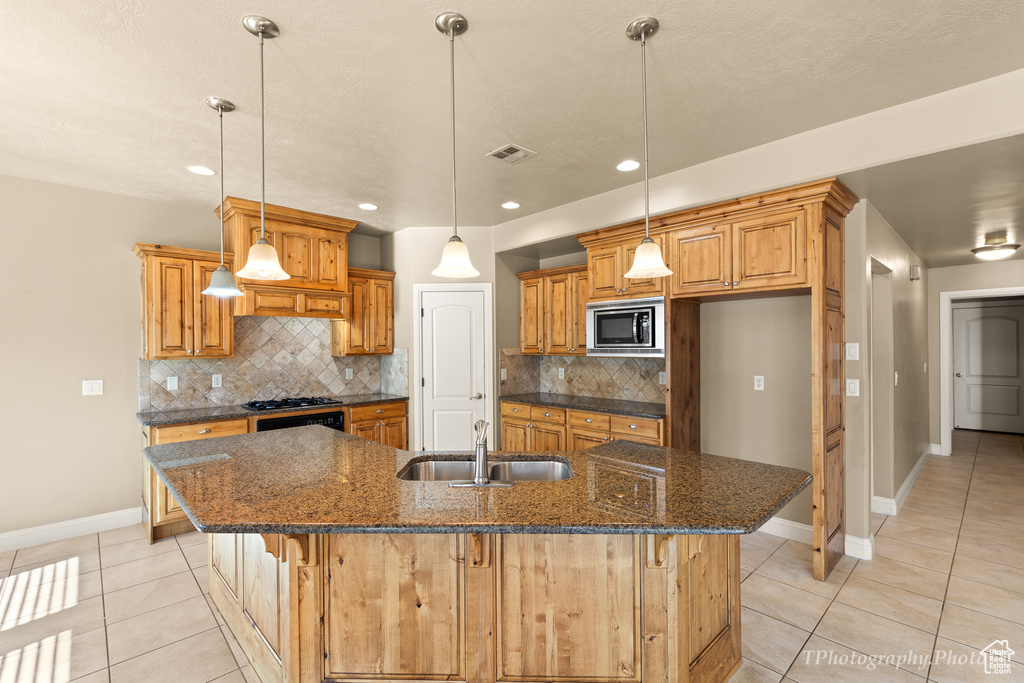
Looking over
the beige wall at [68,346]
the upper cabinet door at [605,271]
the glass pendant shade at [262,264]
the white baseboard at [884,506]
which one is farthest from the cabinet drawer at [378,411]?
the white baseboard at [884,506]

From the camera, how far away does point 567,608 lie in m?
1.68

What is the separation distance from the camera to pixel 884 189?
2.98m

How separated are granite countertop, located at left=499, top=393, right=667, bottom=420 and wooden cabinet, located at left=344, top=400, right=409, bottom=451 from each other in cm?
104

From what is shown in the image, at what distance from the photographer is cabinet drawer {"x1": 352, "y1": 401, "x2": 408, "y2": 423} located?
449cm

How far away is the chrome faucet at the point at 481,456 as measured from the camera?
1931mm

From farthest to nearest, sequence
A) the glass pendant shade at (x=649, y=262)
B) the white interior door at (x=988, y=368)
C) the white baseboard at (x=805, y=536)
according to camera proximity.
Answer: the white interior door at (x=988, y=368), the white baseboard at (x=805, y=536), the glass pendant shade at (x=649, y=262)

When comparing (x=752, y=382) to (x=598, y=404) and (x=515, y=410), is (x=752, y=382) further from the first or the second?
(x=515, y=410)

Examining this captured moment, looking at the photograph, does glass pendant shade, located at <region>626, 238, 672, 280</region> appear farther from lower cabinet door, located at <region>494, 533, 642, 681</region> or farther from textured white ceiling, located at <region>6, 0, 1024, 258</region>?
lower cabinet door, located at <region>494, 533, 642, 681</region>

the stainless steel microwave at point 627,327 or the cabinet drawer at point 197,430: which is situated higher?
the stainless steel microwave at point 627,327

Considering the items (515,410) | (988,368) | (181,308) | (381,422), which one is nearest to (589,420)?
(515,410)

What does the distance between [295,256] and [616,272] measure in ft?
9.29

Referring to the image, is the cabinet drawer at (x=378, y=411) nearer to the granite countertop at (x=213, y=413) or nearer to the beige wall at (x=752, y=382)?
the granite countertop at (x=213, y=413)

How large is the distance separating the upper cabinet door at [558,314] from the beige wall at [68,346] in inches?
135

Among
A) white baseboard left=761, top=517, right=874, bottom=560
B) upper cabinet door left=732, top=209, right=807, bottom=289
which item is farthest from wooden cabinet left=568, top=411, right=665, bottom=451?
upper cabinet door left=732, top=209, right=807, bottom=289
